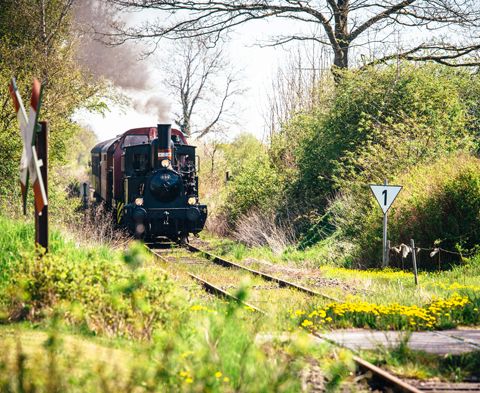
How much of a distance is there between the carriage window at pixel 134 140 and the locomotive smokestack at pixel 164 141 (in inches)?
69.9

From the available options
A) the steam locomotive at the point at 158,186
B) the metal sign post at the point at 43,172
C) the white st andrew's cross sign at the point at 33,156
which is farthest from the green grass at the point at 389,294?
the white st andrew's cross sign at the point at 33,156

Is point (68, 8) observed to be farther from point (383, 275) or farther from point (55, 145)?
point (383, 275)

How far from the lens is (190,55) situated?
177ft

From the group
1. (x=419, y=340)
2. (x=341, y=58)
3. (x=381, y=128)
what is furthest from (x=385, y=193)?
(x=341, y=58)

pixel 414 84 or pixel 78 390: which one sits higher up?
pixel 414 84

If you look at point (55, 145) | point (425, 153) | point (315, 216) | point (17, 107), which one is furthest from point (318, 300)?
point (55, 145)

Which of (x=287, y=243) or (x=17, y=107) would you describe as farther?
(x=287, y=243)

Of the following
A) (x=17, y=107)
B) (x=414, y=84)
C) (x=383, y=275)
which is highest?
(x=414, y=84)

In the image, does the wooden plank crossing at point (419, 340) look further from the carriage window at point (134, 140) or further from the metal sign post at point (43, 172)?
the carriage window at point (134, 140)

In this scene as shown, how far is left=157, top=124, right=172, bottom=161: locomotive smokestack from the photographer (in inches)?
872

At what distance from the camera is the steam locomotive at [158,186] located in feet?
74.5

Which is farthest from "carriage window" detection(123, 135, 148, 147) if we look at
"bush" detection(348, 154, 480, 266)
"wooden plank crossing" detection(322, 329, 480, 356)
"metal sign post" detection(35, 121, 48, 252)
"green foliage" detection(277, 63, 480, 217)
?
"wooden plank crossing" detection(322, 329, 480, 356)

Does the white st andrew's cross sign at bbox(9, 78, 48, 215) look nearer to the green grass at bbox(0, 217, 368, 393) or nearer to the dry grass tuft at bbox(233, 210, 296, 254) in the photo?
the green grass at bbox(0, 217, 368, 393)

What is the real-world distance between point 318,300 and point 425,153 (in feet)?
37.7
